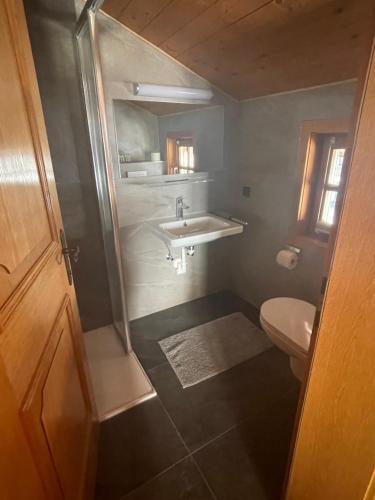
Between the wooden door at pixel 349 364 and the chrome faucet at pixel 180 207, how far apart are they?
5.40 feet

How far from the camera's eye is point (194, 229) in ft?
7.42

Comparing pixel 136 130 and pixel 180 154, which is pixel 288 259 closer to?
pixel 180 154

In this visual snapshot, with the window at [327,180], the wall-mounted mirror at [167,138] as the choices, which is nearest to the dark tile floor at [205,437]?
the window at [327,180]

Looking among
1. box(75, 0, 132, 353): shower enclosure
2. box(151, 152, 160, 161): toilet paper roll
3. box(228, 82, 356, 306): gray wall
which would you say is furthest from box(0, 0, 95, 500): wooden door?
box(228, 82, 356, 306): gray wall

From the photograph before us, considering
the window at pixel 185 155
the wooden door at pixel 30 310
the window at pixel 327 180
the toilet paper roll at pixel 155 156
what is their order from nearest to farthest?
the wooden door at pixel 30 310, the window at pixel 327 180, the toilet paper roll at pixel 155 156, the window at pixel 185 155

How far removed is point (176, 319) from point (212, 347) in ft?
1.56

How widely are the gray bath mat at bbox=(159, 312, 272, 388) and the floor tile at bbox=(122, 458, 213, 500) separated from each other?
50 cm

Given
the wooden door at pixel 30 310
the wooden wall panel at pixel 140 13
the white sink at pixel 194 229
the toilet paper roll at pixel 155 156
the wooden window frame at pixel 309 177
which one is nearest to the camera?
the wooden door at pixel 30 310

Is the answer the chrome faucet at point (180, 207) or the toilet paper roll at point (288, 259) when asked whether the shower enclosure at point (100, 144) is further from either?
the toilet paper roll at point (288, 259)

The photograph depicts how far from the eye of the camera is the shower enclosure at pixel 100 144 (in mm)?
1258

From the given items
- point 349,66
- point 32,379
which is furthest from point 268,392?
point 349,66

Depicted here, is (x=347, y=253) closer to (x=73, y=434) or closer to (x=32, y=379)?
(x=32, y=379)

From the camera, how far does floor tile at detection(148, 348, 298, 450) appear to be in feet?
4.90

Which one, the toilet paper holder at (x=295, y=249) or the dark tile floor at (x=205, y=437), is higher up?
the toilet paper holder at (x=295, y=249)
